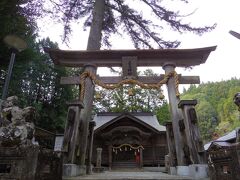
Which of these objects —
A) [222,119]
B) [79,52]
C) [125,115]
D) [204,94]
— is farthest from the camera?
[204,94]

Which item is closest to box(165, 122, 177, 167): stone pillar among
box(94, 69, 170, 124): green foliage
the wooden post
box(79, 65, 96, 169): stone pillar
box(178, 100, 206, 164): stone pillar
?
box(178, 100, 206, 164): stone pillar

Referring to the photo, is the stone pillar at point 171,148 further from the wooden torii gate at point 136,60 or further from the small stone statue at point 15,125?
the small stone statue at point 15,125

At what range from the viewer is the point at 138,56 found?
784cm

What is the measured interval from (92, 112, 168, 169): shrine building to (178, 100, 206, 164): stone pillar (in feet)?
43.4

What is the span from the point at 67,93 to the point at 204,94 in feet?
Result: 171

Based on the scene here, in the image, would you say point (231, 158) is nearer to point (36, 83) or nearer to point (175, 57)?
point (175, 57)

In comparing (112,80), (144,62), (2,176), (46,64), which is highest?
(46,64)

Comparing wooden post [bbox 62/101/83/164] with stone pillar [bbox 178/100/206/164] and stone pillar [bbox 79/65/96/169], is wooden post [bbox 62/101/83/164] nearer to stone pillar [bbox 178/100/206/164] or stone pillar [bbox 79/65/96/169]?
stone pillar [bbox 79/65/96/169]

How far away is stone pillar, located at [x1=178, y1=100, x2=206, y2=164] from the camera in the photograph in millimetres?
5861

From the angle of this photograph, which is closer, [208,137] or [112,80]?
[112,80]

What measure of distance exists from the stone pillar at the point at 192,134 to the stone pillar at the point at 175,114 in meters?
0.47

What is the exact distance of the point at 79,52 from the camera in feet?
25.1

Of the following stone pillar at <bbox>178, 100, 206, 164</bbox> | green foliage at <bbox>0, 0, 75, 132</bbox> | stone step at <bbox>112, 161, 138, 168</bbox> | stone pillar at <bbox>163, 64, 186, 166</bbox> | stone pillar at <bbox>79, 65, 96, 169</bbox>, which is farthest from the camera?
stone step at <bbox>112, 161, 138, 168</bbox>

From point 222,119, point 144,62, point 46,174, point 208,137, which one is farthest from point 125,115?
point 222,119
